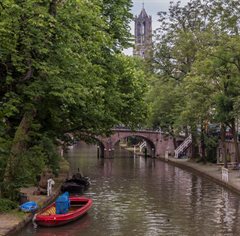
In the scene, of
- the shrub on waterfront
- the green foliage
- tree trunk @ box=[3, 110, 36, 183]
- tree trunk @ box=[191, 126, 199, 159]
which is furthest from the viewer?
tree trunk @ box=[191, 126, 199, 159]

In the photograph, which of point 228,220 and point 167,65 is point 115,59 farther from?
point 167,65

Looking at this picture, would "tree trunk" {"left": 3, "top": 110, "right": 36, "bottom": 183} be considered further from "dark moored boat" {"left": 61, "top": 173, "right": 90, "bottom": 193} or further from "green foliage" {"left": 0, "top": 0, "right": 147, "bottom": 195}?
"dark moored boat" {"left": 61, "top": 173, "right": 90, "bottom": 193}

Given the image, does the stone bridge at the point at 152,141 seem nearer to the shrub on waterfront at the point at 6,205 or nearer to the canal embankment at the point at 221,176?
the canal embankment at the point at 221,176

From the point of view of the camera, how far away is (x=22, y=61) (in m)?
23.9

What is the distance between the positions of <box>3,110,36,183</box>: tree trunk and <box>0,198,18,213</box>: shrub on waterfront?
1087mm

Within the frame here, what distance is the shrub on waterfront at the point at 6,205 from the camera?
2341cm

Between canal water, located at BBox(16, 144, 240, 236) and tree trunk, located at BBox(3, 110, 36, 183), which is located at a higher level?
tree trunk, located at BBox(3, 110, 36, 183)

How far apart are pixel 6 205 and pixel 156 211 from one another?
896 cm

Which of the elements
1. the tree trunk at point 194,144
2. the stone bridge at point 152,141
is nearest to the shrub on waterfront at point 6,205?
the tree trunk at point 194,144

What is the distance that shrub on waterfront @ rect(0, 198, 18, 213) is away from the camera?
76.8 ft

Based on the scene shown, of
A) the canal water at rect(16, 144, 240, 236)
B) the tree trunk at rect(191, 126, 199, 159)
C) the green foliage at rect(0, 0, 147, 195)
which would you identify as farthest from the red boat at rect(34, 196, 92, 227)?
the tree trunk at rect(191, 126, 199, 159)

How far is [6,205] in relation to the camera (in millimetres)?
23766

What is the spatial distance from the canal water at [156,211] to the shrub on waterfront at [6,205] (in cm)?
160

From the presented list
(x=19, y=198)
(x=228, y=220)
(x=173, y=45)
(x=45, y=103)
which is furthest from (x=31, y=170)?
(x=173, y=45)
